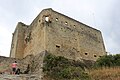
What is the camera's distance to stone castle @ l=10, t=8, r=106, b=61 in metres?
19.9

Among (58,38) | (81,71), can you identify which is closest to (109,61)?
(81,71)

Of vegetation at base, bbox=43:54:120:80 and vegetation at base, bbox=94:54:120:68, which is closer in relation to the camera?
vegetation at base, bbox=43:54:120:80

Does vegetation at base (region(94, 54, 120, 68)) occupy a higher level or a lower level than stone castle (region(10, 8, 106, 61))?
lower

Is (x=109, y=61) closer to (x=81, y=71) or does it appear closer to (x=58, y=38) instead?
(x=81, y=71)

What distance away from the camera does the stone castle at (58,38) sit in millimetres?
19938

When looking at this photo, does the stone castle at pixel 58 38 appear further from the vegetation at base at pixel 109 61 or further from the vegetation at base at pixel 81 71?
the vegetation at base at pixel 109 61

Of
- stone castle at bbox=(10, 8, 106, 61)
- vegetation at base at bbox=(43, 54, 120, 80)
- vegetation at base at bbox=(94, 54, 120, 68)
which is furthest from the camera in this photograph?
A: stone castle at bbox=(10, 8, 106, 61)

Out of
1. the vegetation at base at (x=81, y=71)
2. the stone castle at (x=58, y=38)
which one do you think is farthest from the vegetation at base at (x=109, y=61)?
the stone castle at (x=58, y=38)

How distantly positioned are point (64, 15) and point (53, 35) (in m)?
3.38

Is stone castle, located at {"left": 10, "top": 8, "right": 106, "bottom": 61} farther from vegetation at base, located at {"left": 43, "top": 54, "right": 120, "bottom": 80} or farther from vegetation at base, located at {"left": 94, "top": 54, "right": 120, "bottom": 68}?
vegetation at base, located at {"left": 94, "top": 54, "right": 120, "bottom": 68}

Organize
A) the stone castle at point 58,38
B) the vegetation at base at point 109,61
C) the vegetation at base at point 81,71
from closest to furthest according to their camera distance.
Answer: the vegetation at base at point 81,71 → the vegetation at base at point 109,61 → the stone castle at point 58,38

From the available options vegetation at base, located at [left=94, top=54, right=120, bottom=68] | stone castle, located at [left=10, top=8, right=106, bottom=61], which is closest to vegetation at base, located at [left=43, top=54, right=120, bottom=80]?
vegetation at base, located at [left=94, top=54, right=120, bottom=68]

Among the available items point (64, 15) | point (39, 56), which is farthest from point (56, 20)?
point (39, 56)

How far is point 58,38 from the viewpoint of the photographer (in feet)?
67.2
